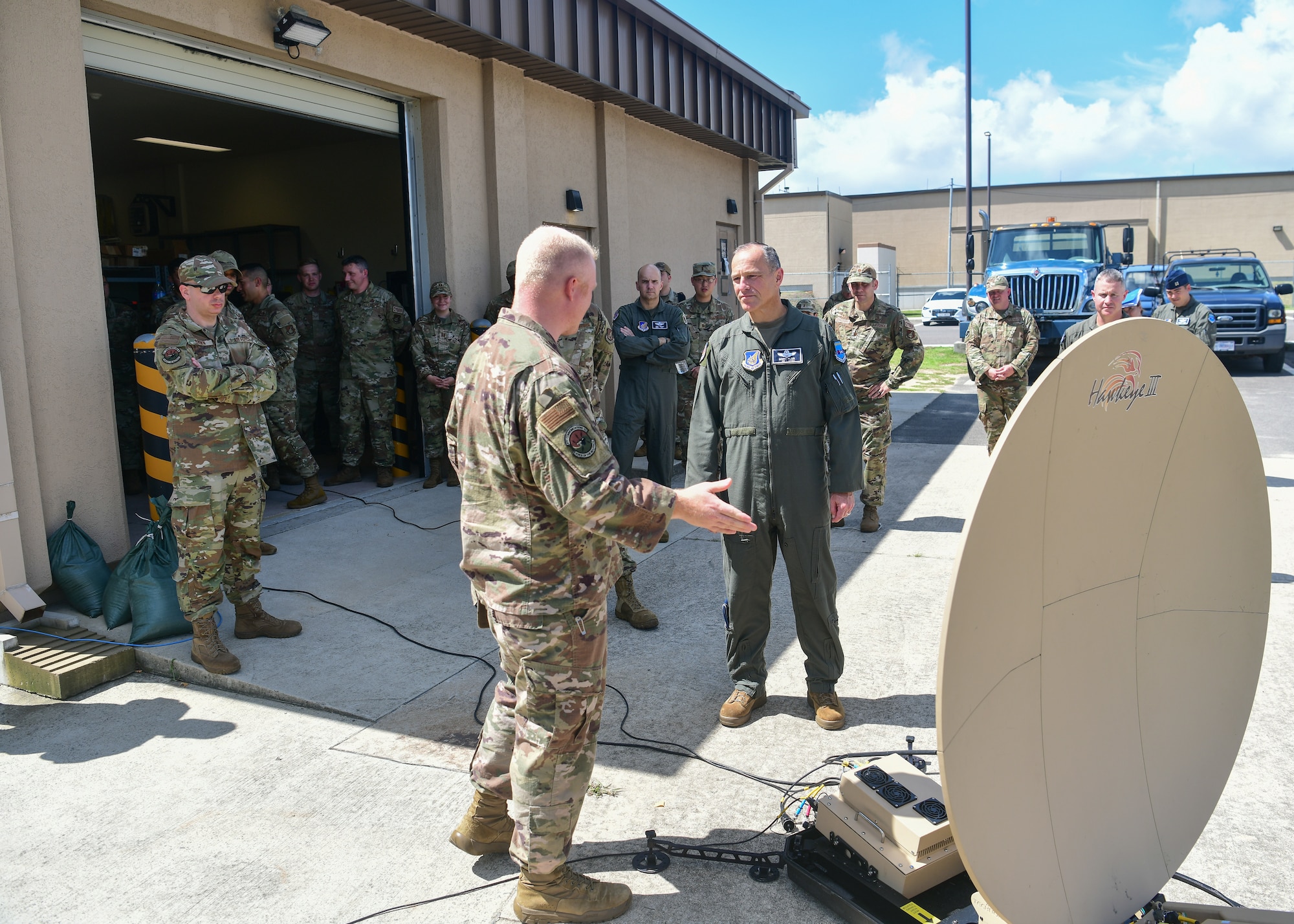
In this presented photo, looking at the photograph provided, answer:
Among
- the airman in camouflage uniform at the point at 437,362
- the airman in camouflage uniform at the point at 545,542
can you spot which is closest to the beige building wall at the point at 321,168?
the airman in camouflage uniform at the point at 437,362

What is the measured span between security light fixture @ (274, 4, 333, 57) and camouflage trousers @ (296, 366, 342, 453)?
3387 millimetres

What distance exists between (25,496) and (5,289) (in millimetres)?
1038

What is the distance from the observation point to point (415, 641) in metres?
4.75

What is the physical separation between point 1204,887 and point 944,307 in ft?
121

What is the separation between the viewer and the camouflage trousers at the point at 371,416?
811cm

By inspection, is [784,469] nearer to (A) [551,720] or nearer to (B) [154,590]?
(A) [551,720]

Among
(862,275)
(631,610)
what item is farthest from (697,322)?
(631,610)

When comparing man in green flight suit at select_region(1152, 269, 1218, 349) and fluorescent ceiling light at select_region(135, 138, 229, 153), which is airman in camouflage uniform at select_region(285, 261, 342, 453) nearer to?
fluorescent ceiling light at select_region(135, 138, 229, 153)

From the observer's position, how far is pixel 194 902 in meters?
2.71

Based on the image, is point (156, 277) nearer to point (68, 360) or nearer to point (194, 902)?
point (68, 360)

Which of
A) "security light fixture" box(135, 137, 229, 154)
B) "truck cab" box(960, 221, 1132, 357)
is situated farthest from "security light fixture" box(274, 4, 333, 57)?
"truck cab" box(960, 221, 1132, 357)

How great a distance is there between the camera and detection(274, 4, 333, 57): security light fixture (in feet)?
19.6

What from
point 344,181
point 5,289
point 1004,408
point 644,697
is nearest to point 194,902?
point 644,697

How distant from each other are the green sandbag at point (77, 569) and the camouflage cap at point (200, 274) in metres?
1.49
